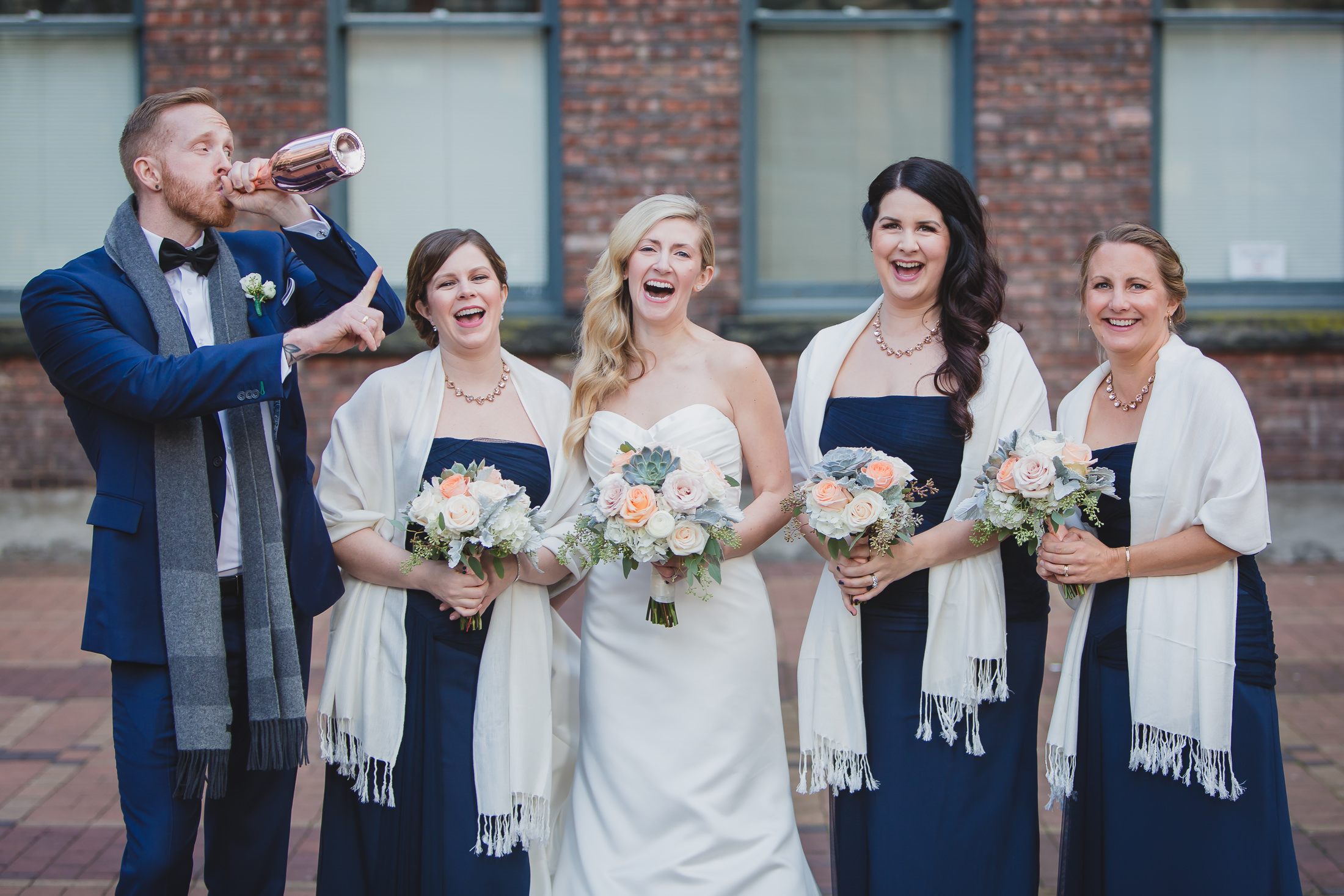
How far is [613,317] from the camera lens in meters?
3.65

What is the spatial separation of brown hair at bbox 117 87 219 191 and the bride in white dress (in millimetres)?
1269

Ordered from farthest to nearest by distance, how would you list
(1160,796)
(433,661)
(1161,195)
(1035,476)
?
1. (1161,195)
2. (433,661)
3. (1160,796)
4. (1035,476)

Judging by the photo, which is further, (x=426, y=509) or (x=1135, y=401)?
(x=1135, y=401)

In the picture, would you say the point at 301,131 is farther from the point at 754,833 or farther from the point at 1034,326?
the point at 754,833

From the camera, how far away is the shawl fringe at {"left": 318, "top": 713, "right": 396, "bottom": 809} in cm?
331

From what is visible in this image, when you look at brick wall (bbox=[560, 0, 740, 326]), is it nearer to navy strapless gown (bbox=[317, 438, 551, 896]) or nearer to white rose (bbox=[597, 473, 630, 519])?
navy strapless gown (bbox=[317, 438, 551, 896])

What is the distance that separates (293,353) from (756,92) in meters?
5.36

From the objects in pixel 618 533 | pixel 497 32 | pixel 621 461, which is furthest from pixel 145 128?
pixel 497 32

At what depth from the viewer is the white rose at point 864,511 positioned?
2.99 metres

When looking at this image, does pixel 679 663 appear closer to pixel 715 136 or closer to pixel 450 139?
pixel 715 136

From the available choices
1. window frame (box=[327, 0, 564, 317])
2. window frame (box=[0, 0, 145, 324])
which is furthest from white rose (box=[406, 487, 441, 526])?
window frame (box=[0, 0, 145, 324])

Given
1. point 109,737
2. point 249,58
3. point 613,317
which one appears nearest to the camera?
point 613,317

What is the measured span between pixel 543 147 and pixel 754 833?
18.1 feet

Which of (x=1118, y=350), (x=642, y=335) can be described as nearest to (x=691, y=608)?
(x=642, y=335)
